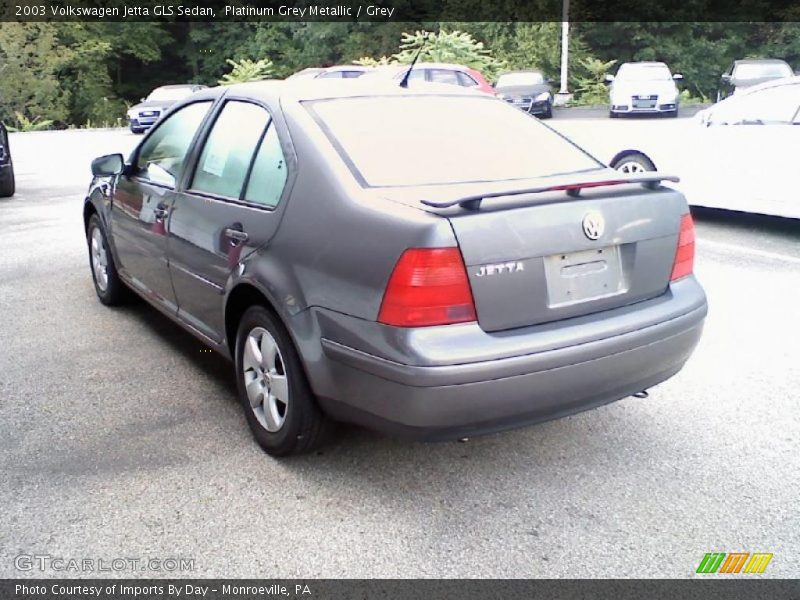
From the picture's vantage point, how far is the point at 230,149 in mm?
3875

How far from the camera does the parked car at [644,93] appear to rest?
2475 cm

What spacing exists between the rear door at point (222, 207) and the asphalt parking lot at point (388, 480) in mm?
597

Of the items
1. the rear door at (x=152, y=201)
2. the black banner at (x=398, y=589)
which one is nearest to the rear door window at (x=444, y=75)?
the rear door at (x=152, y=201)

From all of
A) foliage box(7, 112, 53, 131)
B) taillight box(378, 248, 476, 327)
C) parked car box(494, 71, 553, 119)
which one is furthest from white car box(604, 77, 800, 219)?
foliage box(7, 112, 53, 131)

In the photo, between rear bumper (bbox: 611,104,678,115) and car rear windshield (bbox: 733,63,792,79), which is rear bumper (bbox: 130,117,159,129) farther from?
car rear windshield (bbox: 733,63,792,79)

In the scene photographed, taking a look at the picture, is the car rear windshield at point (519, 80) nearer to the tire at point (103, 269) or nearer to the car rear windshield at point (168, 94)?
the car rear windshield at point (168, 94)

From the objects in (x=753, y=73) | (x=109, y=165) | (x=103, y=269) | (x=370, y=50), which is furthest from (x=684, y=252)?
(x=370, y=50)

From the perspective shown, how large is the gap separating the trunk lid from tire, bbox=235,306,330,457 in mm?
831

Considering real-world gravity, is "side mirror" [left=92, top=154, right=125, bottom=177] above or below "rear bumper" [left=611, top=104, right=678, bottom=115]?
above

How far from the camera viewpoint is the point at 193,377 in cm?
445

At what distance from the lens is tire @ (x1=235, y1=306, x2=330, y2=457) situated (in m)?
3.22

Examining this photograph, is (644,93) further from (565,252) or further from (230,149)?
(565,252)

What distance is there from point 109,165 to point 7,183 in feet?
25.0

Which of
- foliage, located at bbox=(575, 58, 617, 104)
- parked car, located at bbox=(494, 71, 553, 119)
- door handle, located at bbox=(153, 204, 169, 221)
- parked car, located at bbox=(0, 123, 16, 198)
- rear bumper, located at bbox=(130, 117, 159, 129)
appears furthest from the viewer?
foliage, located at bbox=(575, 58, 617, 104)
